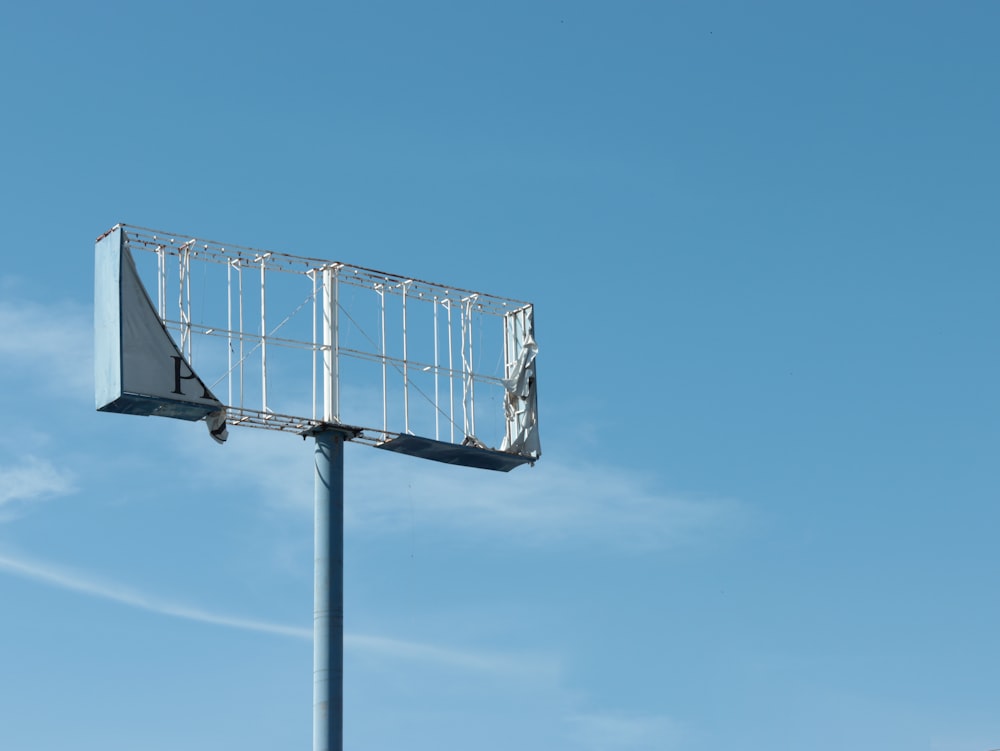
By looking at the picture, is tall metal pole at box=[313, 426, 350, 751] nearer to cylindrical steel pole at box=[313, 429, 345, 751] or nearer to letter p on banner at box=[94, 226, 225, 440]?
cylindrical steel pole at box=[313, 429, 345, 751]

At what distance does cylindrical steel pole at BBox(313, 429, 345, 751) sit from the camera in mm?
59969

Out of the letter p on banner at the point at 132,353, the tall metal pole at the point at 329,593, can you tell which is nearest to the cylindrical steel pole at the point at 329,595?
the tall metal pole at the point at 329,593

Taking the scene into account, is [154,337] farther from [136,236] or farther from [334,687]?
[334,687]

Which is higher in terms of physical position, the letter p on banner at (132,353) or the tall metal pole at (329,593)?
the letter p on banner at (132,353)

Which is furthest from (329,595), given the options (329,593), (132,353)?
(132,353)

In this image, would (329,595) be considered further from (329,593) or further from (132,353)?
(132,353)

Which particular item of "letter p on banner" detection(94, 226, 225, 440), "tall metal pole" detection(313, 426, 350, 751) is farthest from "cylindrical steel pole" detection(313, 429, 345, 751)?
"letter p on banner" detection(94, 226, 225, 440)

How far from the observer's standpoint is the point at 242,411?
60688 mm

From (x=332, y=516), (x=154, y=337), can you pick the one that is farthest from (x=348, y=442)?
(x=154, y=337)

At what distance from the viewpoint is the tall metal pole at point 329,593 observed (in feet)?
197

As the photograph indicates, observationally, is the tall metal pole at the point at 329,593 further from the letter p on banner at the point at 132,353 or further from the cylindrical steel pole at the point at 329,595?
the letter p on banner at the point at 132,353

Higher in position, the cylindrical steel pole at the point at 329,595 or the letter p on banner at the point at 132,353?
the letter p on banner at the point at 132,353

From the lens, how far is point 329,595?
60.8m

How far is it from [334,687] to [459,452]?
27.5 ft
